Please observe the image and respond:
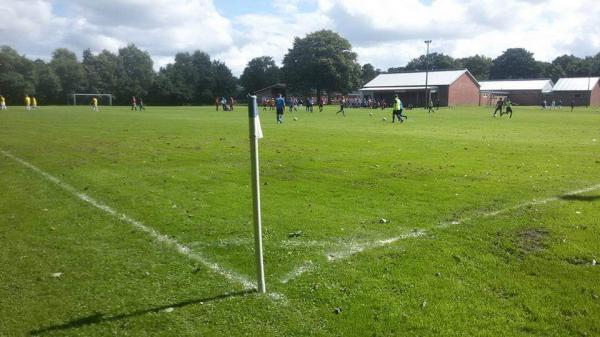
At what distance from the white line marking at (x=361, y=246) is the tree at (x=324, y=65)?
82.8m

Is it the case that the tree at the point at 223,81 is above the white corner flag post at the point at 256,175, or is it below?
above

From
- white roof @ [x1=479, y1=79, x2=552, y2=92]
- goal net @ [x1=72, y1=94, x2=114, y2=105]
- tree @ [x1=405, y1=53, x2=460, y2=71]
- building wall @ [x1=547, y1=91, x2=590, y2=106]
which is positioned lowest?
building wall @ [x1=547, y1=91, x2=590, y2=106]

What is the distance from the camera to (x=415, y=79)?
86.8 m

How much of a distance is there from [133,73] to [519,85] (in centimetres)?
9129

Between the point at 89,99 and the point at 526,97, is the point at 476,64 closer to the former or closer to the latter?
the point at 526,97

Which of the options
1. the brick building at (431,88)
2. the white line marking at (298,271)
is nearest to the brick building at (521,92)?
the brick building at (431,88)

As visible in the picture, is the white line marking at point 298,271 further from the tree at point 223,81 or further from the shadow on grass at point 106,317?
the tree at point 223,81

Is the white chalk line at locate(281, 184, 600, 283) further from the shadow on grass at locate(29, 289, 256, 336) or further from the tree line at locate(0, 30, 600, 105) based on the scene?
the tree line at locate(0, 30, 600, 105)

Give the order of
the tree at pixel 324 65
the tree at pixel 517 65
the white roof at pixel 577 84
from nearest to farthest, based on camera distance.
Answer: the tree at pixel 324 65 < the white roof at pixel 577 84 < the tree at pixel 517 65

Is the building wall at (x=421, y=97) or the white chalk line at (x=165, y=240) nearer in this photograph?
the white chalk line at (x=165, y=240)

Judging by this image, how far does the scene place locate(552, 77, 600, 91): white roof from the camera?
301 feet

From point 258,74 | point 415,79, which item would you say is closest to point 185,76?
point 258,74

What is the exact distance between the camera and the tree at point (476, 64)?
136 m

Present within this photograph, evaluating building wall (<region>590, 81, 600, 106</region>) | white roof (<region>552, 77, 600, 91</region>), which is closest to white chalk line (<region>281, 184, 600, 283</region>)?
white roof (<region>552, 77, 600, 91</region>)
